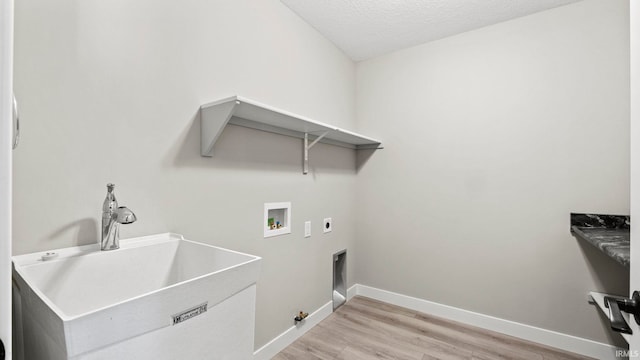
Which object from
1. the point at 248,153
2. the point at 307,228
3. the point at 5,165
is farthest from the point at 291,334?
the point at 5,165

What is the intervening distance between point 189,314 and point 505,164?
235 centimetres

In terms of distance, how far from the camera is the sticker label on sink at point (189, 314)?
2.35 ft

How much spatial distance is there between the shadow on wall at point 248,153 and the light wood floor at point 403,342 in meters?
1.27

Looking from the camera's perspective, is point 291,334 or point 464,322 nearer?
point 291,334

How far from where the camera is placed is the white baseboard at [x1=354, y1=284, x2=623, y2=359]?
6.04 ft

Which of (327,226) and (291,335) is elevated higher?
(327,226)

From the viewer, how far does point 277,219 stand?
1938mm

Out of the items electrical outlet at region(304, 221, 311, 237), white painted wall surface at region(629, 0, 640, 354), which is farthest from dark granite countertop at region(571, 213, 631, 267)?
electrical outlet at region(304, 221, 311, 237)

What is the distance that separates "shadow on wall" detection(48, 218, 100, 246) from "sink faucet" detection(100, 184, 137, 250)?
0.06 metres

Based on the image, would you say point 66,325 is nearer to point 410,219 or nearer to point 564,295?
point 410,219

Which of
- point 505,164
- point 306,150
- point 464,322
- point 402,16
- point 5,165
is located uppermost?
point 402,16

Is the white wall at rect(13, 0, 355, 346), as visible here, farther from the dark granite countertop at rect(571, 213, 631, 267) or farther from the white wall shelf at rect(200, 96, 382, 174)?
the dark granite countertop at rect(571, 213, 631, 267)

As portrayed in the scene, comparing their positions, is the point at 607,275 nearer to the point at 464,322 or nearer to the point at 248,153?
the point at 464,322

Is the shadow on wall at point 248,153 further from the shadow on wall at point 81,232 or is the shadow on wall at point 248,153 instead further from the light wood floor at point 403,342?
the light wood floor at point 403,342
